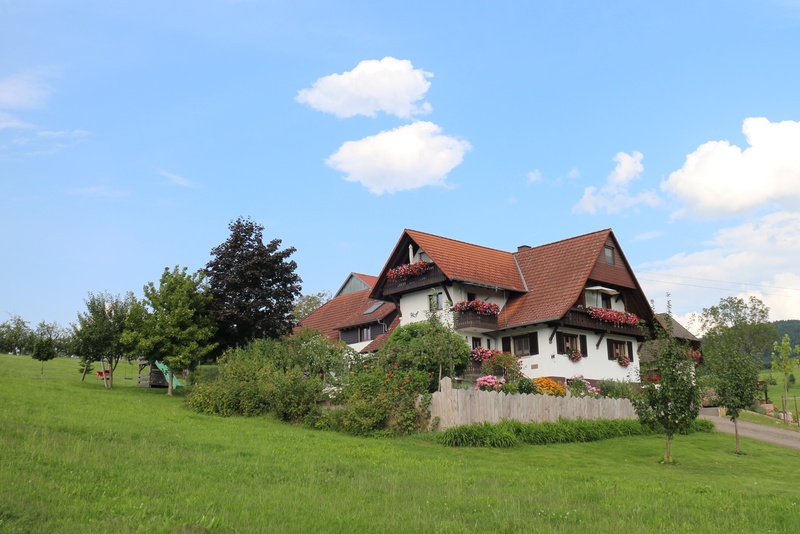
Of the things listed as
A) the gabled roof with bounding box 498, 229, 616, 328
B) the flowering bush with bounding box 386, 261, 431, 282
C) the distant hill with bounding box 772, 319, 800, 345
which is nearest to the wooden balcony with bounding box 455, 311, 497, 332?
the gabled roof with bounding box 498, 229, 616, 328

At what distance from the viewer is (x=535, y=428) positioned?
25.3 metres

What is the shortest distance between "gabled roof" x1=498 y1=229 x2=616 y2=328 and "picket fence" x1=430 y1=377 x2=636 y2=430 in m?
11.5

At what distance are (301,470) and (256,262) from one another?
26.1 metres

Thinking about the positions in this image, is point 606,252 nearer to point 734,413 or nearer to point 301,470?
point 734,413

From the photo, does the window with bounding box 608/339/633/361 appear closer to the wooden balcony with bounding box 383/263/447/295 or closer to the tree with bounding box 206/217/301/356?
the wooden balcony with bounding box 383/263/447/295

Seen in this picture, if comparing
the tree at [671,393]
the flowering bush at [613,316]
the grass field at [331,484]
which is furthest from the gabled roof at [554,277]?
the grass field at [331,484]

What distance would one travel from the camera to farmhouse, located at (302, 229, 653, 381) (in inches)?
1625

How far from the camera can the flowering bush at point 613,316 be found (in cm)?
4209

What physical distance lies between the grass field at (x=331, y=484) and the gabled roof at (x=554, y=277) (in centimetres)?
1753

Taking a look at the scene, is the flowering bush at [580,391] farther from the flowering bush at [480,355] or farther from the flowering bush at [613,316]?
the flowering bush at [613,316]

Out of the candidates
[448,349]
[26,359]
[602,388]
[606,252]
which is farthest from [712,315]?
[26,359]

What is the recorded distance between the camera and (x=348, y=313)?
53719mm

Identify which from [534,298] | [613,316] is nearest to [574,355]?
[613,316]

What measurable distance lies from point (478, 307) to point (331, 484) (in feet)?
91.1
